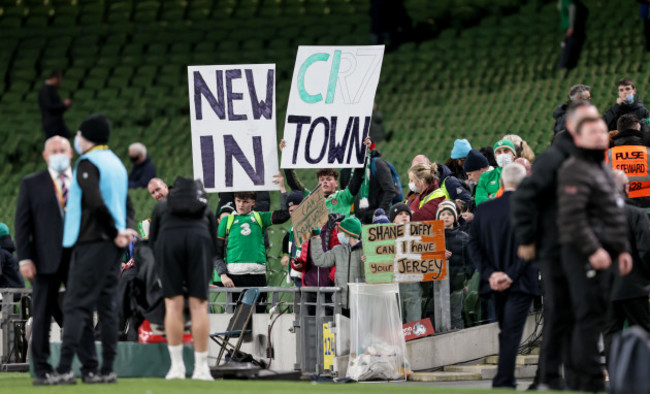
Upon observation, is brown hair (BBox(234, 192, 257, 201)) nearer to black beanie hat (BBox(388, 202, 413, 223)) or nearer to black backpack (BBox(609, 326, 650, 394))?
black beanie hat (BBox(388, 202, 413, 223))

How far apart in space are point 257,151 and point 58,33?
→ 49.5ft

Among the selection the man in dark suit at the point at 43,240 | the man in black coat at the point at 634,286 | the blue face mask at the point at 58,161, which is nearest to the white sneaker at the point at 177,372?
the man in dark suit at the point at 43,240

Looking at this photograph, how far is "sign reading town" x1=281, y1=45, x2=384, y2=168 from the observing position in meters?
11.0

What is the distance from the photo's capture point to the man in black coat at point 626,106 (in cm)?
1273

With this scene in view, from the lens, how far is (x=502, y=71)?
21844mm

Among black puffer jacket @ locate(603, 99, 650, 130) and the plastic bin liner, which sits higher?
black puffer jacket @ locate(603, 99, 650, 130)

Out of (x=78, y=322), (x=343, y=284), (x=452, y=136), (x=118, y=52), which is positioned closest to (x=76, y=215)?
(x=78, y=322)

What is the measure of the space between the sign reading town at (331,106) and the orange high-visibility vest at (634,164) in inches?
88.6

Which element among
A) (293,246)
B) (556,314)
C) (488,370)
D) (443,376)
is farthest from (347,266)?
(556,314)

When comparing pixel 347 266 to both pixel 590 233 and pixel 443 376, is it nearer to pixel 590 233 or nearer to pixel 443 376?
pixel 443 376

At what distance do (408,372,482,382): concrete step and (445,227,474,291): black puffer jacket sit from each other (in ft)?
2.87

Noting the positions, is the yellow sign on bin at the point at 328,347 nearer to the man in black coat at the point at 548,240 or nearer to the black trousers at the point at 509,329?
the black trousers at the point at 509,329

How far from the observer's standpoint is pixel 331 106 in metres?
11.1

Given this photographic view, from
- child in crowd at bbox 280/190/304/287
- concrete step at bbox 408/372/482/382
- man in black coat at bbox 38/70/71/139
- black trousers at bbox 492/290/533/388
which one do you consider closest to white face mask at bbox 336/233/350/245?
child in crowd at bbox 280/190/304/287
